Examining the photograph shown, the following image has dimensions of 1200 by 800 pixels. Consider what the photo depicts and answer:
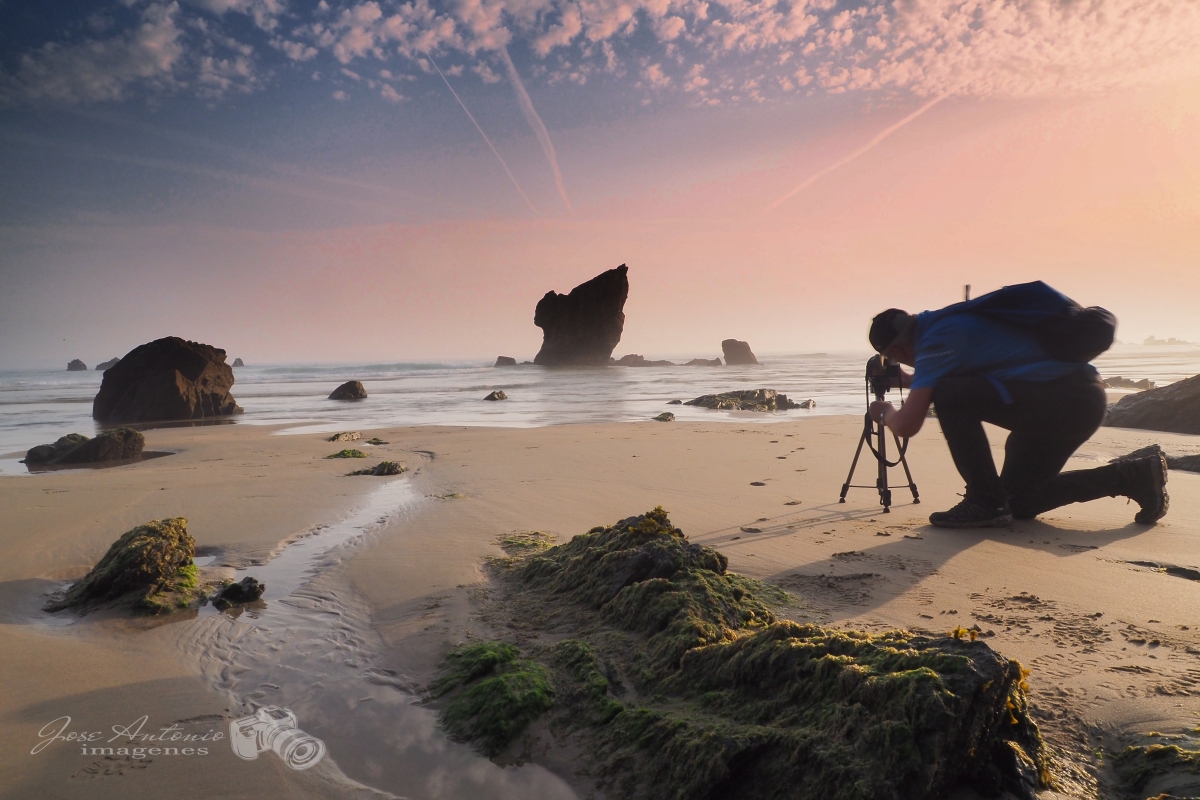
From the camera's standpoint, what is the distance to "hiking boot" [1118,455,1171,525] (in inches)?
180

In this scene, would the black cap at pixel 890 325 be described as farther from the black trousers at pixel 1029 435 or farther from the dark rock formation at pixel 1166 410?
the dark rock formation at pixel 1166 410

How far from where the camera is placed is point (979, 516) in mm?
4660

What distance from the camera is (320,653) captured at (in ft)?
9.89

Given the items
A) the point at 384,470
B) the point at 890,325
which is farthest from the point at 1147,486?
the point at 384,470

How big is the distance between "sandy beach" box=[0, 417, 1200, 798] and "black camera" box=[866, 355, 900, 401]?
1.09m

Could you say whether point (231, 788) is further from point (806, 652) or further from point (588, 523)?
point (588, 523)

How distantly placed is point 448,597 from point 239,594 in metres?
1.24

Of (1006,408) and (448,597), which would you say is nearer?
(448,597)

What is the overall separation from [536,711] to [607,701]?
0.92 ft

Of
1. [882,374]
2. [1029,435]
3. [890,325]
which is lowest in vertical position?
[1029,435]

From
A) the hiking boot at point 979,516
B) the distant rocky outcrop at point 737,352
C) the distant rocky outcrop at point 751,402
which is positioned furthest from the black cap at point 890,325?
the distant rocky outcrop at point 737,352

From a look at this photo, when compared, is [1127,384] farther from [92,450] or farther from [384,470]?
[92,450]

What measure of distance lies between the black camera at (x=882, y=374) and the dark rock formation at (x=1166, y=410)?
842 cm

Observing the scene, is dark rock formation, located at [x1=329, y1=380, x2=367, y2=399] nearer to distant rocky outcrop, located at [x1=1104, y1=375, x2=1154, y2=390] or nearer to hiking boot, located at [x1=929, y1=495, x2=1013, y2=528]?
hiking boot, located at [x1=929, y1=495, x2=1013, y2=528]
